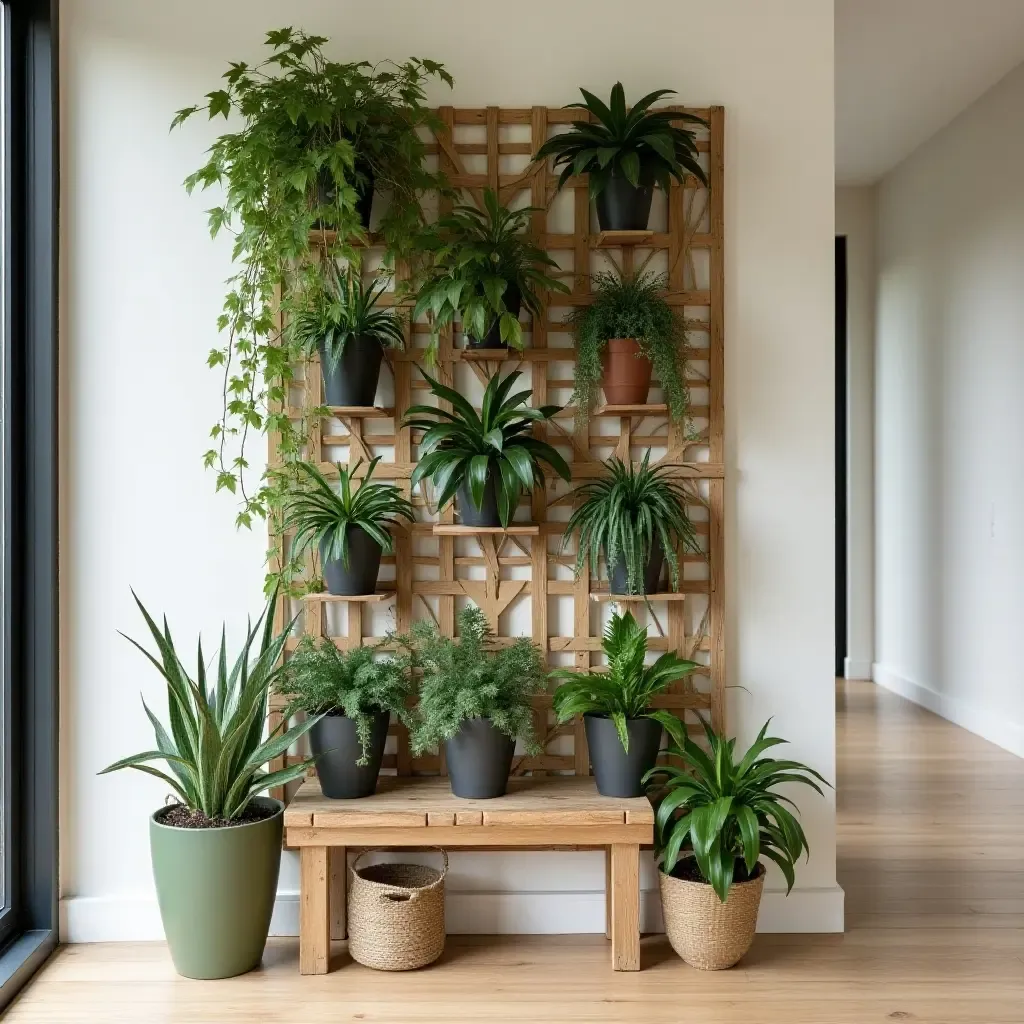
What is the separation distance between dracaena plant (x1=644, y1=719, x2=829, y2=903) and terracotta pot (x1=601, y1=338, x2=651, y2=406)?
89 cm

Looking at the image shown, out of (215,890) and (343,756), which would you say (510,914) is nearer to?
(343,756)

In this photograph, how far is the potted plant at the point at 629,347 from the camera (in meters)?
2.93

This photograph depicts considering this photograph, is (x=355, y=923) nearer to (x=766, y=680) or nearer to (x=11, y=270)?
(x=766, y=680)

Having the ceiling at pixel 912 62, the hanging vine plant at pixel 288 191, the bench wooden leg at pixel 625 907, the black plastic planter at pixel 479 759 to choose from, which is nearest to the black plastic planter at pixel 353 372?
the hanging vine plant at pixel 288 191

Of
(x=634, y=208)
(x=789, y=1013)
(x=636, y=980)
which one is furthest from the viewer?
(x=634, y=208)

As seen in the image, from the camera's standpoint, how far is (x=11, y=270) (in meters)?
2.94

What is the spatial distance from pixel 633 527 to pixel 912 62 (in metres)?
3.26

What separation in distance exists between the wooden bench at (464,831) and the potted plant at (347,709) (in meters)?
0.07

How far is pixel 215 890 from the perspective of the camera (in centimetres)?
267

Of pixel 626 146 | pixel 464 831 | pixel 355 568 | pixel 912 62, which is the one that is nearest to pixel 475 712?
pixel 464 831

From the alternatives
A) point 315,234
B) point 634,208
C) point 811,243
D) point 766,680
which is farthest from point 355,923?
→ point 811,243

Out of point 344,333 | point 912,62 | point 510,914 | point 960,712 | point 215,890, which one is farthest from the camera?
point 960,712

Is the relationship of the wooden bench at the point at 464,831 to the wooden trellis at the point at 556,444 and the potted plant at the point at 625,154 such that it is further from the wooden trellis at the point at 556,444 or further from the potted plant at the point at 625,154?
the potted plant at the point at 625,154

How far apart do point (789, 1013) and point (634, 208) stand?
6.75 ft
